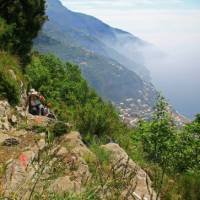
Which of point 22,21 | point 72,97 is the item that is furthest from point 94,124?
point 72,97

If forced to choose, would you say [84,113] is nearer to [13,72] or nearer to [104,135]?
[104,135]

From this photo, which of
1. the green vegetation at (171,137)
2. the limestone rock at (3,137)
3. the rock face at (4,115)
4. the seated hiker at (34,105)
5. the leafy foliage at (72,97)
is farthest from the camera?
the green vegetation at (171,137)

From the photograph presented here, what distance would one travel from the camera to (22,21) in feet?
94.4

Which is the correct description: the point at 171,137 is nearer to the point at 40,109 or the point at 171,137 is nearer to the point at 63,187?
the point at 40,109

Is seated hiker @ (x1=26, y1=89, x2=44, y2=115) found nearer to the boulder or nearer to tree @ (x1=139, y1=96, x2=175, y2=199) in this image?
the boulder

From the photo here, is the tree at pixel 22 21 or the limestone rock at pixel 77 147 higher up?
the tree at pixel 22 21

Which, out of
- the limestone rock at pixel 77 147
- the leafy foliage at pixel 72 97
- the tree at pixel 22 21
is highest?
the tree at pixel 22 21

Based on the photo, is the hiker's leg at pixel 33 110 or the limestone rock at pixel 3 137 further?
the hiker's leg at pixel 33 110

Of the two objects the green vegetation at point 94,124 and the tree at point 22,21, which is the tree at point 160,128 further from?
the tree at point 22,21

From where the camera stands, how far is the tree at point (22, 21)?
1117 inches

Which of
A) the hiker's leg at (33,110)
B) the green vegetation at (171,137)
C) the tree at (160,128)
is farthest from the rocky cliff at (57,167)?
the tree at (160,128)

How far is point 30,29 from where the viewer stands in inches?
1184

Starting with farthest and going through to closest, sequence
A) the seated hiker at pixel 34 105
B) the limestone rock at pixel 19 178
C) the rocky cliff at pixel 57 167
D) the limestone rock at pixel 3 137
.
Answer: the seated hiker at pixel 34 105 → the limestone rock at pixel 3 137 → the limestone rock at pixel 19 178 → the rocky cliff at pixel 57 167

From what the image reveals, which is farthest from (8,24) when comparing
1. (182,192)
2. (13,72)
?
(182,192)
